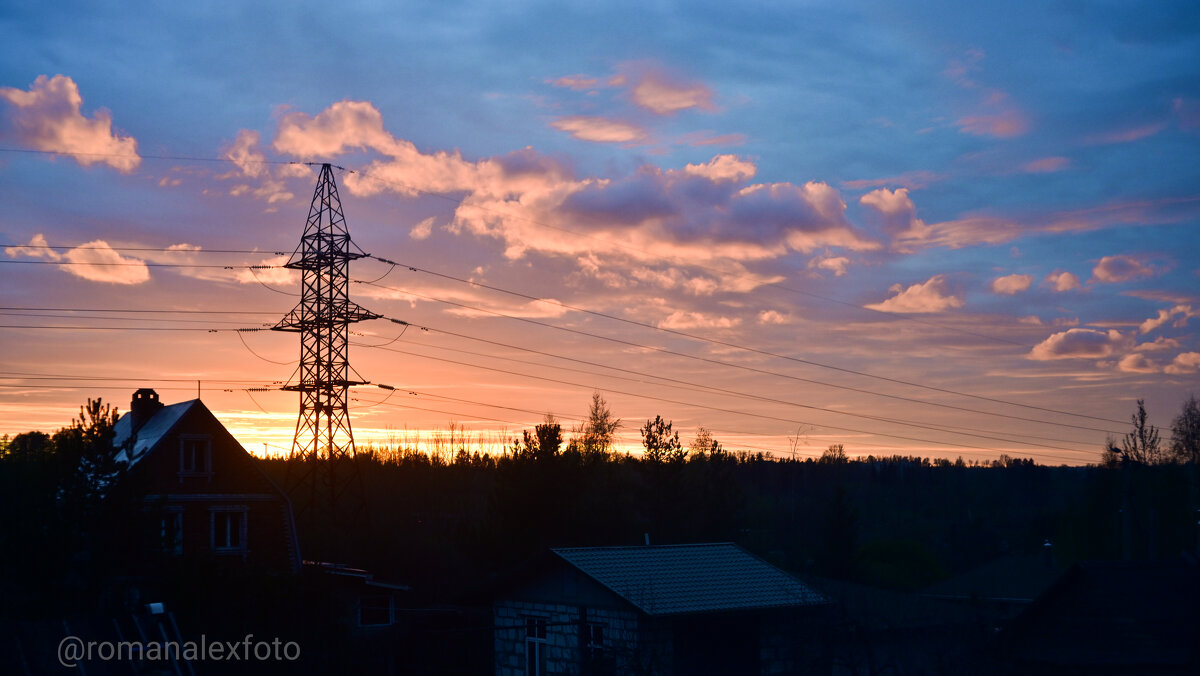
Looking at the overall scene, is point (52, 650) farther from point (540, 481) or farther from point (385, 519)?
point (385, 519)

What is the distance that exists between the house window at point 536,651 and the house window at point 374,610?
41.7 feet

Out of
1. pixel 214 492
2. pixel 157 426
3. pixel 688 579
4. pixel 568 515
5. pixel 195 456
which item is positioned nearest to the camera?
pixel 688 579

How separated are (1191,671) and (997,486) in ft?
477

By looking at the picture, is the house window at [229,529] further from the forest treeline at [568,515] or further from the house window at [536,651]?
the house window at [536,651]

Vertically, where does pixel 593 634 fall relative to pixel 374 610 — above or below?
above

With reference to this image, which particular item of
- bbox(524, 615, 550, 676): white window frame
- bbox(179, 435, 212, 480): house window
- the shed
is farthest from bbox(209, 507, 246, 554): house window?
bbox(524, 615, 550, 676): white window frame

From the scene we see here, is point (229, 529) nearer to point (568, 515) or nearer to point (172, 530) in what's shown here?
point (172, 530)

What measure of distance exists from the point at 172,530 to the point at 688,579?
18087 millimetres

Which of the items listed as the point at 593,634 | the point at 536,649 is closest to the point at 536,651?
the point at 536,649

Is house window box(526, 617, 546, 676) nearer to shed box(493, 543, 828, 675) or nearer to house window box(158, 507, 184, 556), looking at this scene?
shed box(493, 543, 828, 675)

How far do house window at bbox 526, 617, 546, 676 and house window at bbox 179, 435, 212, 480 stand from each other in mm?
18707

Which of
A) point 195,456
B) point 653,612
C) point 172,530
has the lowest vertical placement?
point 653,612

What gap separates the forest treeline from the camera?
31578 mm

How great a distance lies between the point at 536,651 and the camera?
103 ft
